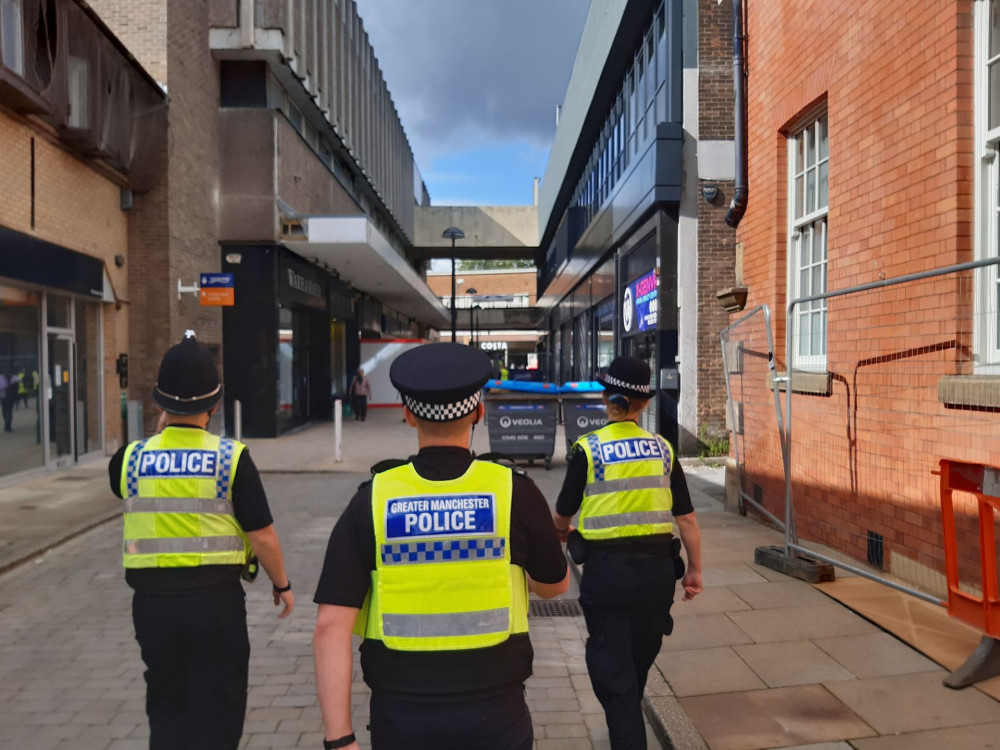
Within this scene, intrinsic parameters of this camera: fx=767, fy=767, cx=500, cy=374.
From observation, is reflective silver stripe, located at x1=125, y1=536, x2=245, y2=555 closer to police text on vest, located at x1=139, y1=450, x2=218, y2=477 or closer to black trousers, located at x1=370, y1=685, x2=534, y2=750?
police text on vest, located at x1=139, y1=450, x2=218, y2=477

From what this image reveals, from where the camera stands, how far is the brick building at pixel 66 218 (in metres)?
11.1

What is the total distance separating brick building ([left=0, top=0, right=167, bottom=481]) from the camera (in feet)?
36.5

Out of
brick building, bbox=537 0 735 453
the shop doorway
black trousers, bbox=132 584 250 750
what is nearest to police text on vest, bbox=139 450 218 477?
black trousers, bbox=132 584 250 750

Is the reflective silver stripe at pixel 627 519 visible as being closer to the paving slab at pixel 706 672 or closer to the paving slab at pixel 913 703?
the paving slab at pixel 706 672

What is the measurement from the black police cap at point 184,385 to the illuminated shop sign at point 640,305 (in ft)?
41.4

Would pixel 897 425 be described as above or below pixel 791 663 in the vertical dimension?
→ above

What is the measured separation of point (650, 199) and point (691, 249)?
1.28 m

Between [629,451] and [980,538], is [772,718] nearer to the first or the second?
[980,538]

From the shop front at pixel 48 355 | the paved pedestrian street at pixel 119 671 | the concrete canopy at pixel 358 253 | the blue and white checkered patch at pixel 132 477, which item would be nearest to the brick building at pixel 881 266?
the paved pedestrian street at pixel 119 671

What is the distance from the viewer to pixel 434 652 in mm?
1929

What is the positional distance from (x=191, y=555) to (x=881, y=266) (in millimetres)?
5383

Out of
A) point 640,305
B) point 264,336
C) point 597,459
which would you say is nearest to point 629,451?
point 597,459

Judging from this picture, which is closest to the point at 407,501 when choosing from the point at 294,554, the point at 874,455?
the point at 874,455

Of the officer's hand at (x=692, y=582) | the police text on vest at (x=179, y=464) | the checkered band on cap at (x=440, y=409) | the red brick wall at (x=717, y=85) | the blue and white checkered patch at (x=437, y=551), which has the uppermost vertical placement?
the red brick wall at (x=717, y=85)
